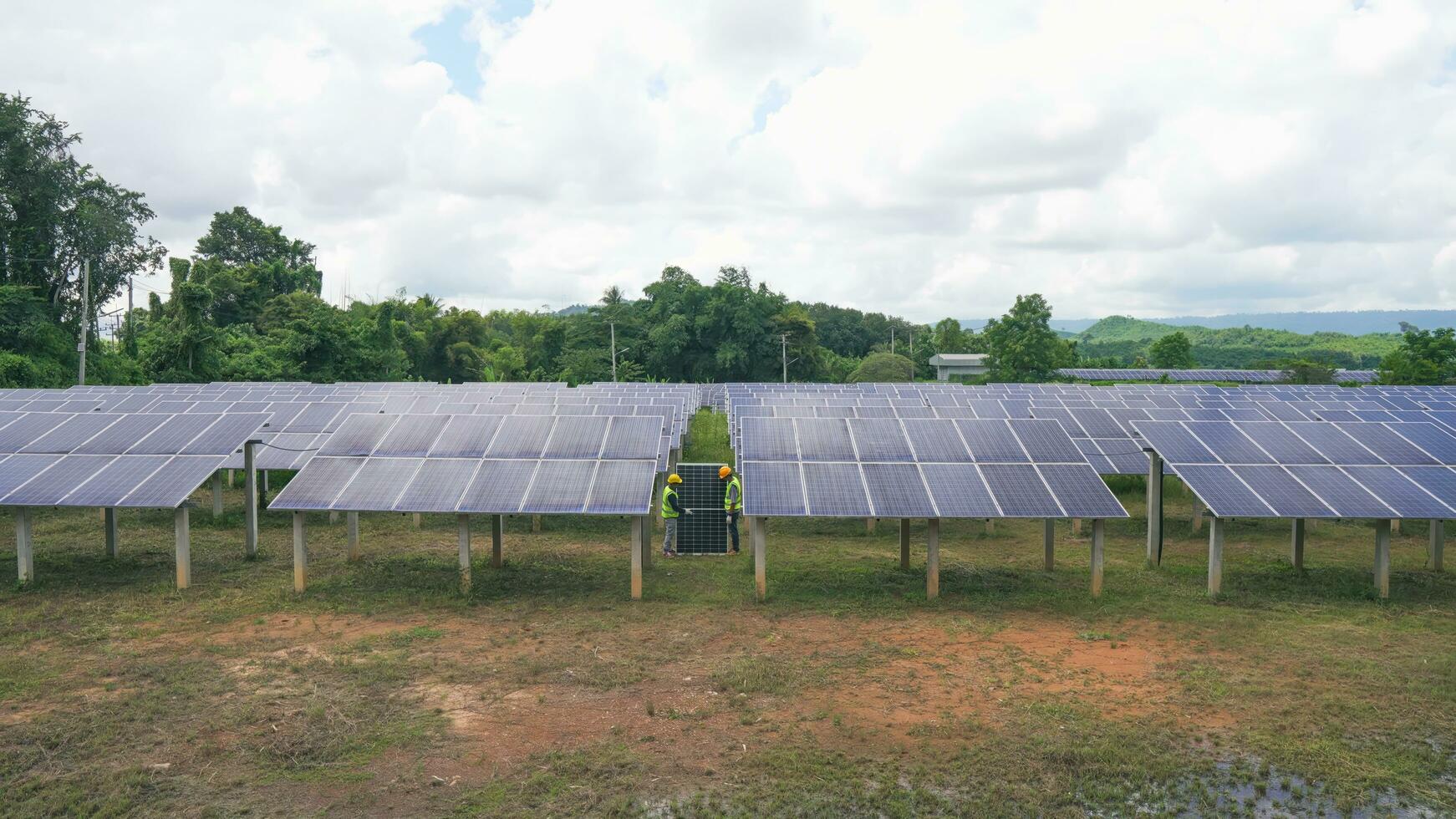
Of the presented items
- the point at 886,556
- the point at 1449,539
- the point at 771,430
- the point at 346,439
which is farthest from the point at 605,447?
the point at 1449,539

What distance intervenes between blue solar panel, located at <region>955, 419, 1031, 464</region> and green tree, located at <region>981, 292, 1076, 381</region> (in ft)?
168

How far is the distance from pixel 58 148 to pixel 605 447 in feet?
164

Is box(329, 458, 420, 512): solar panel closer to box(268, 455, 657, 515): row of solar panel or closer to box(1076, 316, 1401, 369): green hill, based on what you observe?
box(268, 455, 657, 515): row of solar panel

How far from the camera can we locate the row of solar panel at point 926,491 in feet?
50.6

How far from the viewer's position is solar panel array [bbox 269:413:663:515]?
619 inches

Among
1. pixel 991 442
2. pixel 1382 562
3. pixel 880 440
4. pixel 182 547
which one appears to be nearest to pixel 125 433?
pixel 182 547

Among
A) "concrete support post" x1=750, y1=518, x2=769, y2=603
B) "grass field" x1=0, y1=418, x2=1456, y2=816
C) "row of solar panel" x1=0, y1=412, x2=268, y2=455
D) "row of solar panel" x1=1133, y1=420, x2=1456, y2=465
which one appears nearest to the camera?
"grass field" x1=0, y1=418, x2=1456, y2=816

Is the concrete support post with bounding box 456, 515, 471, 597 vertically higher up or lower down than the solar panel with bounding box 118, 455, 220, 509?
lower down

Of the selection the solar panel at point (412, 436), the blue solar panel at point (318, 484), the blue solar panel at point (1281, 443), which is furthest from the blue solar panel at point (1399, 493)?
the blue solar panel at point (318, 484)

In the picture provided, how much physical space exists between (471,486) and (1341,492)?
50.1ft

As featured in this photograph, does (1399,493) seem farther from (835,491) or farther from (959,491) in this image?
(835,491)

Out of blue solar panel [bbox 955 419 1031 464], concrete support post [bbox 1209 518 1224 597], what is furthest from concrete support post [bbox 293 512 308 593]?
concrete support post [bbox 1209 518 1224 597]

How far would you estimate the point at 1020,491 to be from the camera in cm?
1606

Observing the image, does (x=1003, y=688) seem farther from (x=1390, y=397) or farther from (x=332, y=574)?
(x=1390, y=397)
